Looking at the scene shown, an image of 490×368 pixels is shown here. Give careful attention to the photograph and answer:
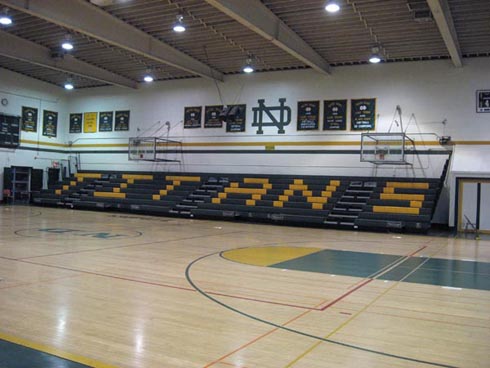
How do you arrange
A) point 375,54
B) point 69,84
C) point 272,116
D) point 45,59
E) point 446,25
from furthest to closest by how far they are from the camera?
point 69,84
point 272,116
point 45,59
point 375,54
point 446,25

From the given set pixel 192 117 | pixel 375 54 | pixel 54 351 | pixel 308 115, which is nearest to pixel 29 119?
pixel 192 117

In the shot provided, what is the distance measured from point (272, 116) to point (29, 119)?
1099 centimetres

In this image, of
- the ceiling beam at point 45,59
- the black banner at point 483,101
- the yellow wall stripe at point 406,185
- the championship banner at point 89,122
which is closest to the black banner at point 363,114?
the yellow wall stripe at point 406,185

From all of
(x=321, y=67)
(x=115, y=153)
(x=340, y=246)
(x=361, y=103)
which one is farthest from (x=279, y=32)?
(x=115, y=153)

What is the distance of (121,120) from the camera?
830 inches

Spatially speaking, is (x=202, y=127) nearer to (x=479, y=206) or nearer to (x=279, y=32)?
(x=279, y=32)

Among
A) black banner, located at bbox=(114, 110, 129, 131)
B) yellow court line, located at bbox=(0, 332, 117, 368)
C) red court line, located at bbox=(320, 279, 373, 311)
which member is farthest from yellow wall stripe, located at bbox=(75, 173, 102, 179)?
yellow court line, located at bbox=(0, 332, 117, 368)

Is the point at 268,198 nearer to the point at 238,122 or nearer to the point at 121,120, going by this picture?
the point at 238,122

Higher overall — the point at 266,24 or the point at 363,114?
the point at 266,24

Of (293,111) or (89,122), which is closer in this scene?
(293,111)

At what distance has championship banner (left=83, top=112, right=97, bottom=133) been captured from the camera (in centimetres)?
2191

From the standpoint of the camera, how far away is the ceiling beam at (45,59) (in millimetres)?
15609

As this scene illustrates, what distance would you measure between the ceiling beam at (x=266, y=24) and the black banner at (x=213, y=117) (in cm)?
475

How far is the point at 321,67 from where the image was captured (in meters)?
16.2
